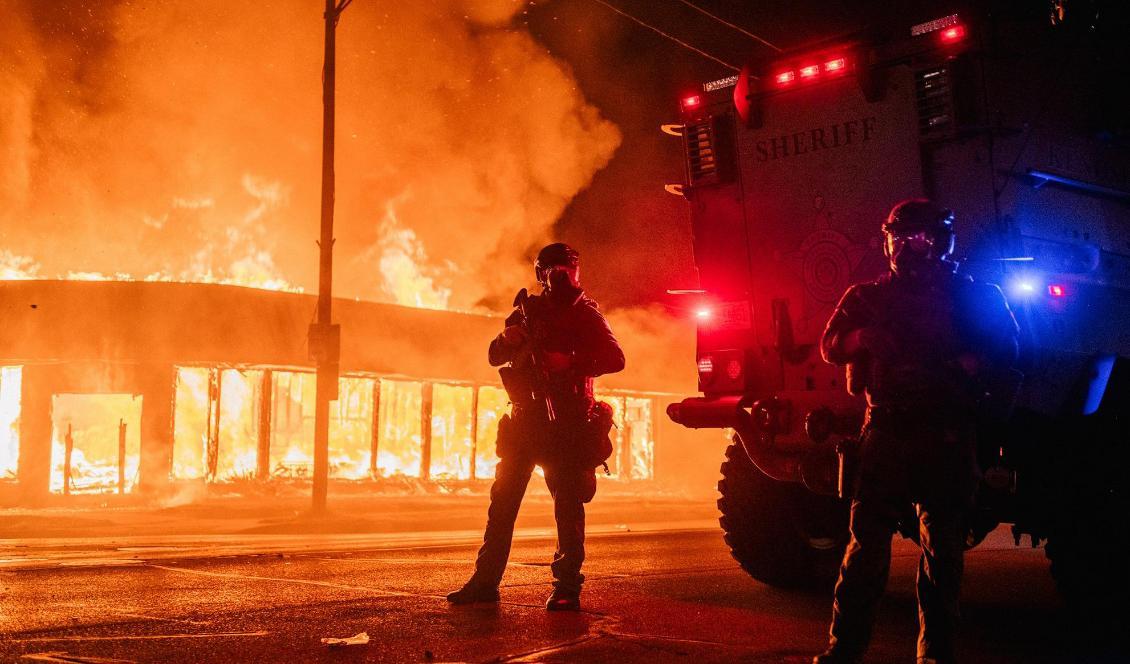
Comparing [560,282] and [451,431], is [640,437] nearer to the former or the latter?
[451,431]

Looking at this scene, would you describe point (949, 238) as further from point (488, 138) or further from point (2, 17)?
point (2, 17)

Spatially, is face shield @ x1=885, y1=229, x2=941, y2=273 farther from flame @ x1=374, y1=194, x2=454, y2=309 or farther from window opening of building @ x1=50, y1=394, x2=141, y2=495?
flame @ x1=374, y1=194, x2=454, y2=309

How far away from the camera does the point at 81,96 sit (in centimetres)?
2248

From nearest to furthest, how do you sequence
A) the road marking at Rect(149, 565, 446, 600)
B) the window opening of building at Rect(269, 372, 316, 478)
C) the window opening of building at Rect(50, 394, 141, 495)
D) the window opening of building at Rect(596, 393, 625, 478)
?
the road marking at Rect(149, 565, 446, 600) < the window opening of building at Rect(50, 394, 141, 495) < the window opening of building at Rect(269, 372, 316, 478) < the window opening of building at Rect(596, 393, 625, 478)

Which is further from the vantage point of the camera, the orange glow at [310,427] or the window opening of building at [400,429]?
the window opening of building at [400,429]

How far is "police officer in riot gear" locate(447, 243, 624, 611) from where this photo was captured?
6.02 metres

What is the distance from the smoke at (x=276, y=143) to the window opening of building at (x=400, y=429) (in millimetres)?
2694

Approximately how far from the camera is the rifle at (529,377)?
602 centimetres

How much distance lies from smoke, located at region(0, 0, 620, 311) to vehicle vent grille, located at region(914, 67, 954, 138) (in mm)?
16715

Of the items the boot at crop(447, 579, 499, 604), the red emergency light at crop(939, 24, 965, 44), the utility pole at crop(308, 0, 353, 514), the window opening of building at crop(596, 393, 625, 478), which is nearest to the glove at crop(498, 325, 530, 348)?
the boot at crop(447, 579, 499, 604)

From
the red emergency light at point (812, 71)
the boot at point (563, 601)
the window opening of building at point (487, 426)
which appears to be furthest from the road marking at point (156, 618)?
the window opening of building at point (487, 426)

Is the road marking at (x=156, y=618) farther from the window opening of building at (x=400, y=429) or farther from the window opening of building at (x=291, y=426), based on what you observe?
the window opening of building at (x=400, y=429)

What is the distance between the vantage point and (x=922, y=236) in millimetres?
4352

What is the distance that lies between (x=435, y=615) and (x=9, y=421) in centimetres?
1517
